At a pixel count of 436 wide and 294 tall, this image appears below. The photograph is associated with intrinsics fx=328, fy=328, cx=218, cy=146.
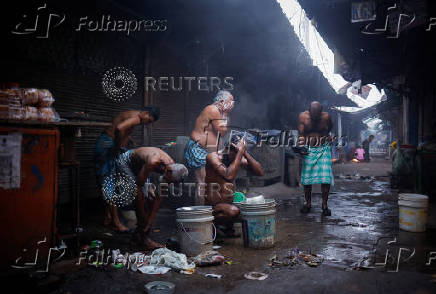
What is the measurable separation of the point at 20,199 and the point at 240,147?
2846 millimetres

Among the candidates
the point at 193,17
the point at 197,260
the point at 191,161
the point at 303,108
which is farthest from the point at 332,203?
the point at 303,108

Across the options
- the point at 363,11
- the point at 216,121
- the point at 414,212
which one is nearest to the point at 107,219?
the point at 216,121

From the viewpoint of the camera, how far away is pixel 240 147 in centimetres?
486

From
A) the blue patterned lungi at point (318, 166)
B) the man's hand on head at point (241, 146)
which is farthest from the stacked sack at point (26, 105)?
the blue patterned lungi at point (318, 166)

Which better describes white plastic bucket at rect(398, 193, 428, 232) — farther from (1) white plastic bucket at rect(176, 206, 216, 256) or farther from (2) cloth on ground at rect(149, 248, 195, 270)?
(2) cloth on ground at rect(149, 248, 195, 270)

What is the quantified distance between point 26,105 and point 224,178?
8.73 ft

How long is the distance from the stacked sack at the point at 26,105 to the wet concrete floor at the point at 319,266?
179 centimetres

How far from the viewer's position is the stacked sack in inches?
136

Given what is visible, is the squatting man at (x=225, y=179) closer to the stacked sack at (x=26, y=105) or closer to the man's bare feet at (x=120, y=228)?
the man's bare feet at (x=120, y=228)

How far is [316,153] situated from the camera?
6.87m

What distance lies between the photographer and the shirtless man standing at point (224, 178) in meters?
4.76

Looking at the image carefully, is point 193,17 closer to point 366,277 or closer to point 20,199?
point 20,199

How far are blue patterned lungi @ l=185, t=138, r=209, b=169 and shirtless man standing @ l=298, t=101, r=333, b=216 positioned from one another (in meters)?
2.14

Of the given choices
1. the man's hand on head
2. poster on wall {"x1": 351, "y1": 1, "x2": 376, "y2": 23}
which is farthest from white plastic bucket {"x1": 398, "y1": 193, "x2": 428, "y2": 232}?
poster on wall {"x1": 351, "y1": 1, "x2": 376, "y2": 23}
